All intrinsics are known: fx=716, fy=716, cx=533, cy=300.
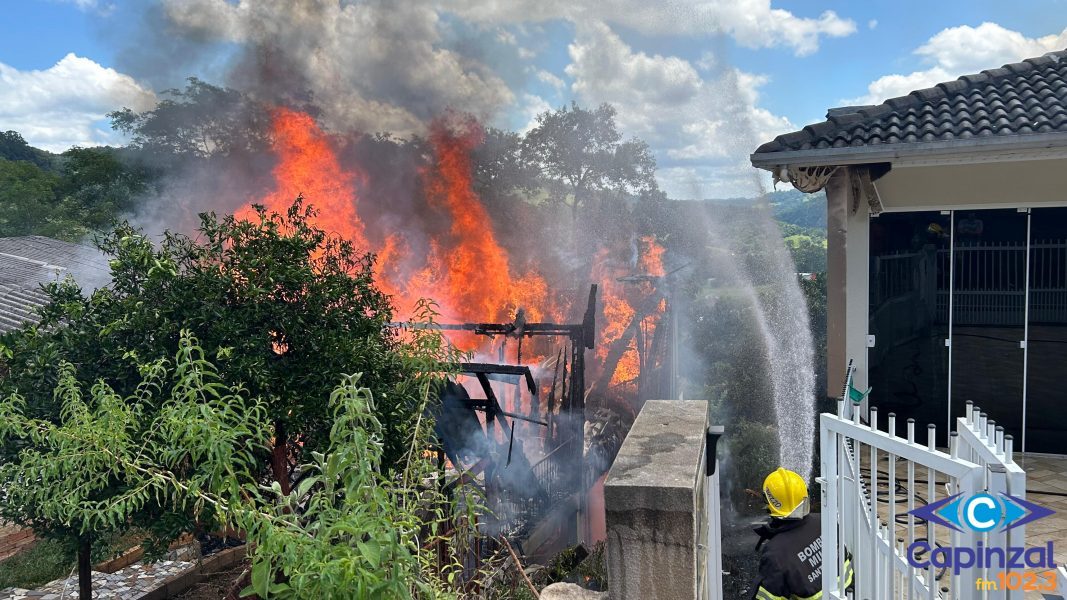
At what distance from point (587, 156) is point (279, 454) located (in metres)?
21.9

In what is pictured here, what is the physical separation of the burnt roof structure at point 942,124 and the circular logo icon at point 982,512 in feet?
14.5

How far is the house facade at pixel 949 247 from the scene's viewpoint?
249 inches

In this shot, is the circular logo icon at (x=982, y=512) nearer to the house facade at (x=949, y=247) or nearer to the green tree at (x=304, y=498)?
the green tree at (x=304, y=498)

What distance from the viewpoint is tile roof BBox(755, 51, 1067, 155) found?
236 inches

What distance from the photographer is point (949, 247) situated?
22.5ft

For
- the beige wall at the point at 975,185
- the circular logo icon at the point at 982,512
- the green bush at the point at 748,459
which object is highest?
the beige wall at the point at 975,185

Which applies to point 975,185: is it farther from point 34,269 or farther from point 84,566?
point 34,269

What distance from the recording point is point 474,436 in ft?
31.1

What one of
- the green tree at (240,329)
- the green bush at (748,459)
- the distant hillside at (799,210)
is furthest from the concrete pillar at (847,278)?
the distant hillside at (799,210)

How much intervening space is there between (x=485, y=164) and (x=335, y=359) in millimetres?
18823

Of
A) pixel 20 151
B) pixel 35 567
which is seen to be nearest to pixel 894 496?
pixel 35 567

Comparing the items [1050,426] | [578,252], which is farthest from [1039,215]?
[578,252]

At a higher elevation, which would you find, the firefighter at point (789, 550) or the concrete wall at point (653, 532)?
the concrete wall at point (653, 532)

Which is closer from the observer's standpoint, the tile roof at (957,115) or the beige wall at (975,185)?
the tile roof at (957,115)
